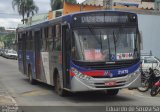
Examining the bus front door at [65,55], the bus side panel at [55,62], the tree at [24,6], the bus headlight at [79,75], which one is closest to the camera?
the bus headlight at [79,75]

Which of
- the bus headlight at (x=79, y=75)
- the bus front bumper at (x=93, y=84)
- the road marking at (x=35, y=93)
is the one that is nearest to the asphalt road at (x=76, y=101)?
the road marking at (x=35, y=93)

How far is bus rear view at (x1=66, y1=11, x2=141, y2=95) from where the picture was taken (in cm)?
1402

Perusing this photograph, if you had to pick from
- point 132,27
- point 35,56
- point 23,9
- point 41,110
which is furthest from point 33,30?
point 23,9

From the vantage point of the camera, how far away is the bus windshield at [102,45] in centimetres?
1410

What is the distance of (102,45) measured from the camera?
14219mm

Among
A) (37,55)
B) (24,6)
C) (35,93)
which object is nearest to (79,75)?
(35,93)

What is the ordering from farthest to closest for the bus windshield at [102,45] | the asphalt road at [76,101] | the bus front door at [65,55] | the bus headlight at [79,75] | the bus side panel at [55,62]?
the bus side panel at [55,62] → the bus front door at [65,55] → the bus windshield at [102,45] → the bus headlight at [79,75] → the asphalt road at [76,101]

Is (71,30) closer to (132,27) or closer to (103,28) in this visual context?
(103,28)

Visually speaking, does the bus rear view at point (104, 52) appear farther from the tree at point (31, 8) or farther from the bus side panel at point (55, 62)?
the tree at point (31, 8)

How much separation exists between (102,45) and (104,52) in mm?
241

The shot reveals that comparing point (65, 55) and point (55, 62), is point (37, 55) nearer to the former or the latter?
point (55, 62)

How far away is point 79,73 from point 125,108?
2162mm

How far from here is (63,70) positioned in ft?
49.5

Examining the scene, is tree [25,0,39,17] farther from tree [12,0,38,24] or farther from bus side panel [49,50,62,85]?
bus side panel [49,50,62,85]
